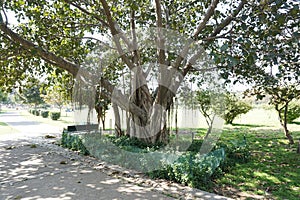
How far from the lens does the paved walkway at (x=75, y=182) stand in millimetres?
3771

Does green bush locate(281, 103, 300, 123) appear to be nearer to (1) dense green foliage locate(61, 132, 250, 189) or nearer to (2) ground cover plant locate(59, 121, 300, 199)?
(2) ground cover plant locate(59, 121, 300, 199)

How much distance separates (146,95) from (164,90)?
0.72 m

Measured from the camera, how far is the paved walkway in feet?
12.4

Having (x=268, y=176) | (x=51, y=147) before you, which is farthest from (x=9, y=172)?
(x=268, y=176)

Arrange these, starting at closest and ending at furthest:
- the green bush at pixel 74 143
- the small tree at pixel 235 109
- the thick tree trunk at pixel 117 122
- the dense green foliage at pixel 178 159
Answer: the dense green foliage at pixel 178 159
the green bush at pixel 74 143
the thick tree trunk at pixel 117 122
the small tree at pixel 235 109

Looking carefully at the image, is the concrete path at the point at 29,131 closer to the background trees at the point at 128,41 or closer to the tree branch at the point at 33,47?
the background trees at the point at 128,41

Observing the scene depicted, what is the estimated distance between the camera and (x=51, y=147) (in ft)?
25.0

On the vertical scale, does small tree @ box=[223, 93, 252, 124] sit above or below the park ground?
above

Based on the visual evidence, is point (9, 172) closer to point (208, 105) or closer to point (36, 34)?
point (36, 34)

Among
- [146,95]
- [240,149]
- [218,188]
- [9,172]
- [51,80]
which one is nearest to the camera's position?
[218,188]

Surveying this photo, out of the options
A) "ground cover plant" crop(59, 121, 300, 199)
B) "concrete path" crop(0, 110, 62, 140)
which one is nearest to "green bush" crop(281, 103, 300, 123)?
"ground cover plant" crop(59, 121, 300, 199)

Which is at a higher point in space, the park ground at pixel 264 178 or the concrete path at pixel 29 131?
the concrete path at pixel 29 131

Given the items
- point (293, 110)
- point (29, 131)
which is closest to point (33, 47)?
point (29, 131)

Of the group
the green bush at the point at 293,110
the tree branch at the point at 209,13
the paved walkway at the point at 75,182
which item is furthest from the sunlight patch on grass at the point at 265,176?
the green bush at the point at 293,110
